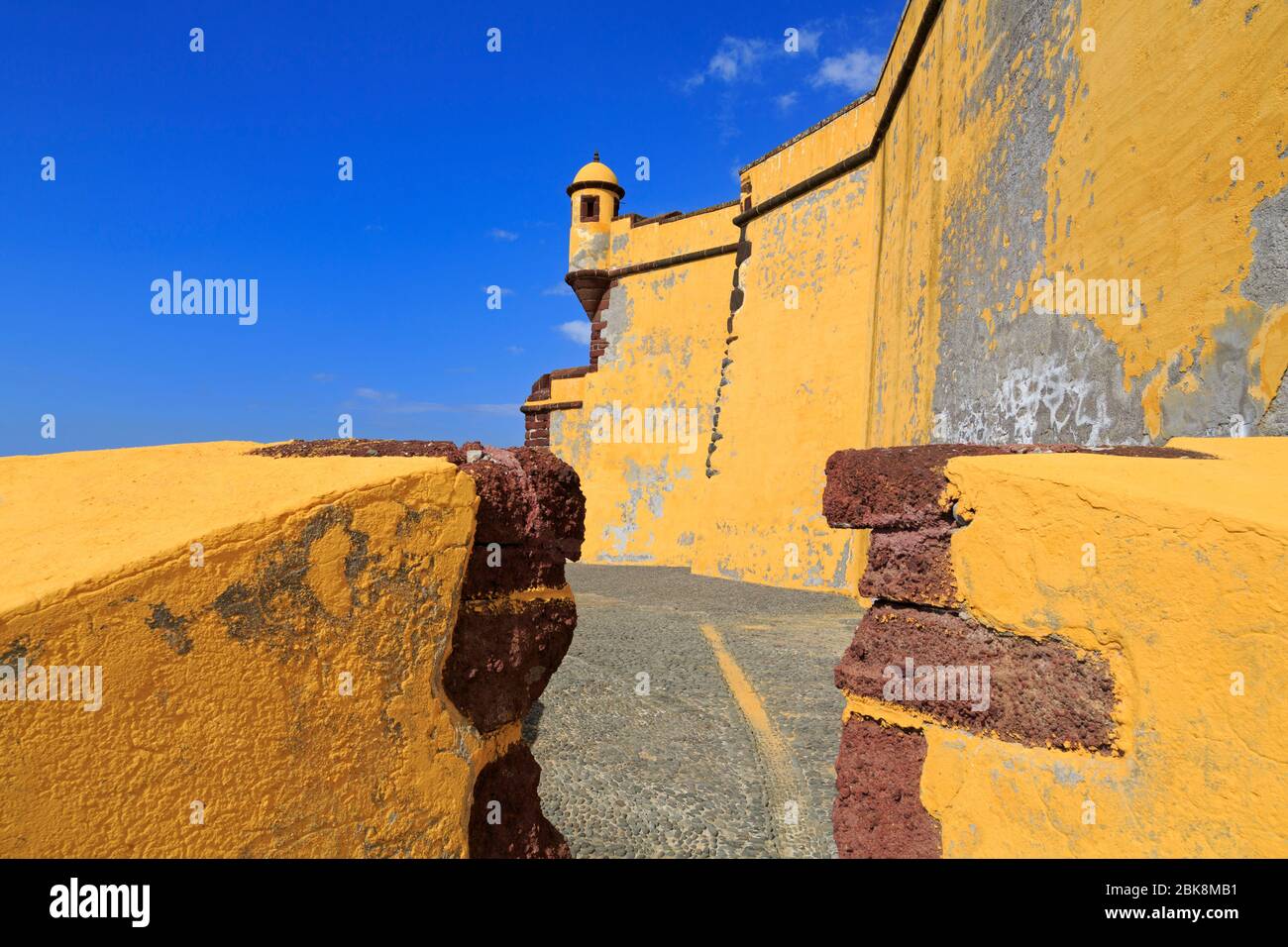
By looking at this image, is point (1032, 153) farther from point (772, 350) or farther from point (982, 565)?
point (772, 350)

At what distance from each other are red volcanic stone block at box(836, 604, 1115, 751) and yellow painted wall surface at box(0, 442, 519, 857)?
1094mm

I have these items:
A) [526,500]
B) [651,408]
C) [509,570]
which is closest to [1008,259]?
[526,500]

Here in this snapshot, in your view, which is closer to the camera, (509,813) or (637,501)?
(509,813)

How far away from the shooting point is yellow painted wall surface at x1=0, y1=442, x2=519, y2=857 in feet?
3.69

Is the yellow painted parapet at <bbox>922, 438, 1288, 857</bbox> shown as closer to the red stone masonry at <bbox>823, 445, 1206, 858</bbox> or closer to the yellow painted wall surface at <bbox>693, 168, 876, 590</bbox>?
the red stone masonry at <bbox>823, 445, 1206, 858</bbox>

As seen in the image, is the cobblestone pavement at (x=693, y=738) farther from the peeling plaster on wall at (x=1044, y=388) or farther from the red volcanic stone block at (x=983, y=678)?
the peeling plaster on wall at (x=1044, y=388)

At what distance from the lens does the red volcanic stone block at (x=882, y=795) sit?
77.1 inches

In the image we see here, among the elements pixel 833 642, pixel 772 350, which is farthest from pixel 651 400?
pixel 833 642

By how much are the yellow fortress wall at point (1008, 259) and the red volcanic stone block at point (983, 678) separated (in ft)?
4.06

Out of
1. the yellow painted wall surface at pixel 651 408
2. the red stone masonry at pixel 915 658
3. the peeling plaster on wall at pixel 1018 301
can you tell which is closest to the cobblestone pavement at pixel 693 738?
the red stone masonry at pixel 915 658

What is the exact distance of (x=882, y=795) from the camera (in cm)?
205

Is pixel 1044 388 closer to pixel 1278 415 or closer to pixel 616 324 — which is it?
pixel 1278 415

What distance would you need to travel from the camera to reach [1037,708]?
1667mm

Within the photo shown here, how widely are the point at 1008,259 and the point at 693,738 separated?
346 centimetres
